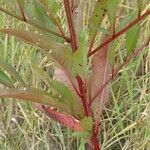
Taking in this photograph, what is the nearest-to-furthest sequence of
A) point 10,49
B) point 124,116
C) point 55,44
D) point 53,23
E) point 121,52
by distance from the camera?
point 55,44 < point 53,23 < point 124,116 < point 121,52 < point 10,49

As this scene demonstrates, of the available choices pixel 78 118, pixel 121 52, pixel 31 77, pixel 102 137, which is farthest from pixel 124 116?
pixel 78 118

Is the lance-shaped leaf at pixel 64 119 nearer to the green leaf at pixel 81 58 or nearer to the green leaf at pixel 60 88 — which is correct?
the green leaf at pixel 60 88

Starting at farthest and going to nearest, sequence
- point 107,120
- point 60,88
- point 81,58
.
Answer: point 107,120
point 60,88
point 81,58

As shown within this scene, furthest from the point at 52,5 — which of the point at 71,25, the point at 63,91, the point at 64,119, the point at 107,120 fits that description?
the point at 107,120

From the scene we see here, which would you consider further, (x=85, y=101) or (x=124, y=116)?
(x=124, y=116)

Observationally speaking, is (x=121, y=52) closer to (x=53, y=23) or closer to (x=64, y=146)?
(x=64, y=146)

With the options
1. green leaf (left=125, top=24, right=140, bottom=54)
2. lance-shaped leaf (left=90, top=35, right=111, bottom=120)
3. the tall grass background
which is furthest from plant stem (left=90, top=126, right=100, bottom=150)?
the tall grass background

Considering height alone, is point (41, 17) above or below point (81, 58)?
above

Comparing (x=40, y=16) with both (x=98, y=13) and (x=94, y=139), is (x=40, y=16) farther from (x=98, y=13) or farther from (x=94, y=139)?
(x=94, y=139)
